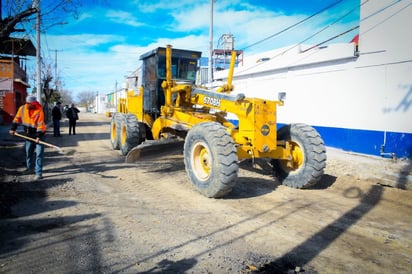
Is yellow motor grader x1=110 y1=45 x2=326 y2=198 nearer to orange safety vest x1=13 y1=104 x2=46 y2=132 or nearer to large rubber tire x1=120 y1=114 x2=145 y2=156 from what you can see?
large rubber tire x1=120 y1=114 x2=145 y2=156

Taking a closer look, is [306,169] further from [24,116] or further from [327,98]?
[24,116]

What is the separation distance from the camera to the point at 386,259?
12.0 feet

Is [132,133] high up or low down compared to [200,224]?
up

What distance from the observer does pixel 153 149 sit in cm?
755

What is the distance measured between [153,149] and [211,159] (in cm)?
235

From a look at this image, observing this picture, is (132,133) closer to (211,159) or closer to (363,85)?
(211,159)

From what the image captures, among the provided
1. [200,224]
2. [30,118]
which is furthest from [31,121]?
[200,224]

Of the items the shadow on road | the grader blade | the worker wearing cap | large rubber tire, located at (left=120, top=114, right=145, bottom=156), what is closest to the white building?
the shadow on road

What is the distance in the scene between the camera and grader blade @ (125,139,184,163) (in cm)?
734

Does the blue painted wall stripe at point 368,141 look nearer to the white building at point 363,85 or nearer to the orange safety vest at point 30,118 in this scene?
the white building at point 363,85

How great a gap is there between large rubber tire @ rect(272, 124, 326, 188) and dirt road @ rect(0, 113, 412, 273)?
0.91 feet

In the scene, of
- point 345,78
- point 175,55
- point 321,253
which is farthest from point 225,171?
point 345,78

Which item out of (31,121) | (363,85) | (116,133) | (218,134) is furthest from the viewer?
(116,133)

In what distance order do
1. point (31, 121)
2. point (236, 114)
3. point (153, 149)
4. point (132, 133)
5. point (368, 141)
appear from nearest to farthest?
point (236, 114)
point (31, 121)
point (153, 149)
point (132, 133)
point (368, 141)
